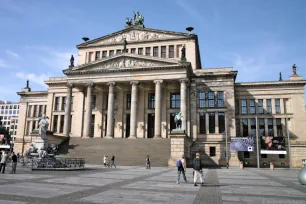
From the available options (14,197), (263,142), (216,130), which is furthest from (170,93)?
(14,197)

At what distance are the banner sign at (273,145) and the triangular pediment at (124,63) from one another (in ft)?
67.8

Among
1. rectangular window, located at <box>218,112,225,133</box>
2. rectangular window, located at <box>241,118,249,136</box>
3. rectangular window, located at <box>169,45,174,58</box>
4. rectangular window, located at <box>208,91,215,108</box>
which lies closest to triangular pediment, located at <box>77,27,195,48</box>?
rectangular window, located at <box>169,45,174,58</box>

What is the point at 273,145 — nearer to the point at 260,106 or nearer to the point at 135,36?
the point at 260,106

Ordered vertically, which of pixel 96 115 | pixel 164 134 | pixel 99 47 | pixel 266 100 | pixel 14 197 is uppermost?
pixel 99 47

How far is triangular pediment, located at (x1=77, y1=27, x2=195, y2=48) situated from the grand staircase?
22.9m

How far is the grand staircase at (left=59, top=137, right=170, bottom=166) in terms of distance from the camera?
37.3 meters

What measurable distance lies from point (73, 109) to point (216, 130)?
3004 centimetres

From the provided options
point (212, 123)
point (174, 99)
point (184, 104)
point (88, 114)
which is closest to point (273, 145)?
point (212, 123)

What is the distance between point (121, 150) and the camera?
40406mm

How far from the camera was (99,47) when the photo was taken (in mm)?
58000

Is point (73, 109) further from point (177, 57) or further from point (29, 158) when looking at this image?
point (29, 158)

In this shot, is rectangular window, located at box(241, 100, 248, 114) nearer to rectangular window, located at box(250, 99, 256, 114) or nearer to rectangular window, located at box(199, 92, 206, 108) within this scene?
rectangular window, located at box(250, 99, 256, 114)

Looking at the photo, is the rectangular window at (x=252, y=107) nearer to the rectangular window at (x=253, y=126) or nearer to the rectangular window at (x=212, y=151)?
the rectangular window at (x=253, y=126)

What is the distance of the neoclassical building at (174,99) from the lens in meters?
46.9
